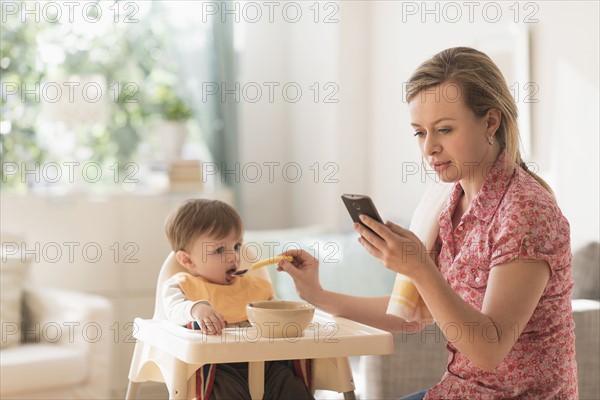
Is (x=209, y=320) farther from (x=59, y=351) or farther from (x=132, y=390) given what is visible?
(x=59, y=351)

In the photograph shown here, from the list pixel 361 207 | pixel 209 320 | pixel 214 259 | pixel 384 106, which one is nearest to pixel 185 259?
pixel 214 259

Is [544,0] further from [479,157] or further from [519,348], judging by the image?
[519,348]

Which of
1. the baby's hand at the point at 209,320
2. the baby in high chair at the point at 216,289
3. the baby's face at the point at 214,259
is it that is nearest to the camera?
the baby's hand at the point at 209,320

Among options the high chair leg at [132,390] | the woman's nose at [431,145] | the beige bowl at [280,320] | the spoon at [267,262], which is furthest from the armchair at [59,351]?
the woman's nose at [431,145]

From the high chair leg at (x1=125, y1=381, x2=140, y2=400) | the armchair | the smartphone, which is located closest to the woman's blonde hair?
the smartphone

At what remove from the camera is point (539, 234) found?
60.1 inches

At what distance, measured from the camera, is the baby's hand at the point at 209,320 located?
5.76ft

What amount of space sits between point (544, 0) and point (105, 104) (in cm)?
216

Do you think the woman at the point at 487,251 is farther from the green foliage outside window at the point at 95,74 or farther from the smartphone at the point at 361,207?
the green foliage outside window at the point at 95,74

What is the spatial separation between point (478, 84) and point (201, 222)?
85 cm

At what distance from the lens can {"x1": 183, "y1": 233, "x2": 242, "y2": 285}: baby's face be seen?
2.14m

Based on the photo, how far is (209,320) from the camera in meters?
1.77

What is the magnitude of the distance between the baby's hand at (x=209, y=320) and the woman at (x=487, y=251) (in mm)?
390

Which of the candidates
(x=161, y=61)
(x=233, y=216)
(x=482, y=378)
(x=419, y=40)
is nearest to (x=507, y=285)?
(x=482, y=378)
